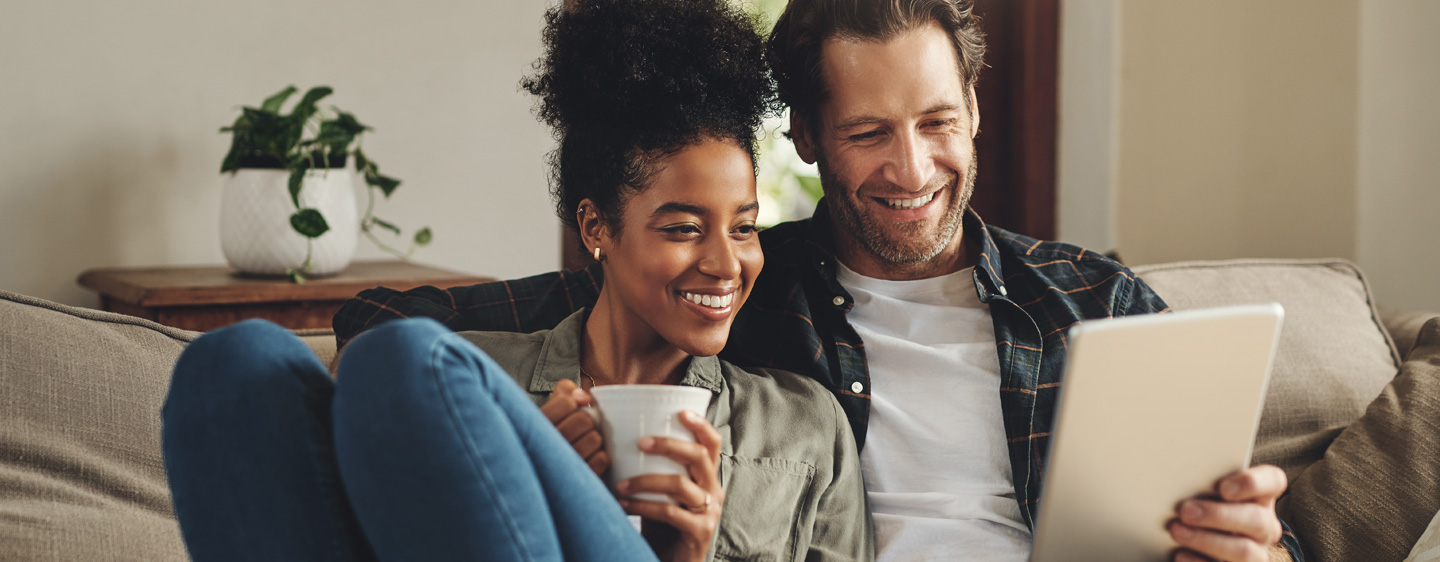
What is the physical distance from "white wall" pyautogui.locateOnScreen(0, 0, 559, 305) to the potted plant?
0.21 meters

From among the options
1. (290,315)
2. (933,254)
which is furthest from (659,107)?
(290,315)

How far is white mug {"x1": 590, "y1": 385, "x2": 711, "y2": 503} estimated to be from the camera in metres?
0.84

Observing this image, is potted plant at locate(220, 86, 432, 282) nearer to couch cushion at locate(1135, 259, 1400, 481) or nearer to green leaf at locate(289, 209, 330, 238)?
green leaf at locate(289, 209, 330, 238)

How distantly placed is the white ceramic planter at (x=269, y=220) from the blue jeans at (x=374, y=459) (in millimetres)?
1224

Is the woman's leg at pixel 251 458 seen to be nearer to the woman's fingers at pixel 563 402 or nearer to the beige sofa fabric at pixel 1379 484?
the woman's fingers at pixel 563 402

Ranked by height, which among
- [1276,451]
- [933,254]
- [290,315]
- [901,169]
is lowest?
[1276,451]

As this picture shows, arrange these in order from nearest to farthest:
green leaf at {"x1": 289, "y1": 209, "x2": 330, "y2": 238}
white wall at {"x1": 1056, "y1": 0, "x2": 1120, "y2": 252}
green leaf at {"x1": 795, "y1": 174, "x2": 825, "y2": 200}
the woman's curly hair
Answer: the woman's curly hair → green leaf at {"x1": 289, "y1": 209, "x2": 330, "y2": 238} → white wall at {"x1": 1056, "y1": 0, "x2": 1120, "y2": 252} → green leaf at {"x1": 795, "y1": 174, "x2": 825, "y2": 200}

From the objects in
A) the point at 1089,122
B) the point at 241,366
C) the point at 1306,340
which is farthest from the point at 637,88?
the point at 1089,122

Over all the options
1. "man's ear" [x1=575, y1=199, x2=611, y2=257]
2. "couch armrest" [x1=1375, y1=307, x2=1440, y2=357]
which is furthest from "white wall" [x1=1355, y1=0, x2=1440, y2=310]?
"man's ear" [x1=575, y1=199, x2=611, y2=257]

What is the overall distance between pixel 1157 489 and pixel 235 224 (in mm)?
1716

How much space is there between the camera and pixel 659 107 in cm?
123

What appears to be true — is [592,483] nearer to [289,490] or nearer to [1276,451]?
[289,490]

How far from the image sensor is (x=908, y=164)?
1.43 meters

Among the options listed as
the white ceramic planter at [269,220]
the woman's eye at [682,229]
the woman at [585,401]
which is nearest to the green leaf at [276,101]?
the white ceramic planter at [269,220]
